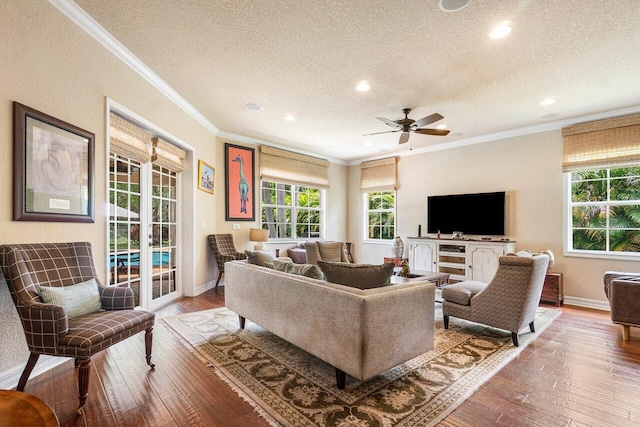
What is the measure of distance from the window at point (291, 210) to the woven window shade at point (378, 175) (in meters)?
1.17

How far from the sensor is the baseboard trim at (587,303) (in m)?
4.38

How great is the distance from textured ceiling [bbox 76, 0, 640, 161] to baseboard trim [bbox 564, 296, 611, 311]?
9.06 ft

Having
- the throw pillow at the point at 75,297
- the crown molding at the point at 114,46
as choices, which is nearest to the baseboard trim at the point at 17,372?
the throw pillow at the point at 75,297

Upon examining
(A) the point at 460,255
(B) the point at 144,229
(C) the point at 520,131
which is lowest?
(A) the point at 460,255

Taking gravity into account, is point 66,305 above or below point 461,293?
above

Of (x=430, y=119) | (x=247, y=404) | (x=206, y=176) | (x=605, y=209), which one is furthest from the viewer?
(x=206, y=176)

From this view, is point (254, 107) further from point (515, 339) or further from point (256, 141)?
point (515, 339)

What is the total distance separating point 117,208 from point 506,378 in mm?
4094

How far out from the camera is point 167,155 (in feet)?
13.4

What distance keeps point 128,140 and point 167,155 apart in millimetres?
803

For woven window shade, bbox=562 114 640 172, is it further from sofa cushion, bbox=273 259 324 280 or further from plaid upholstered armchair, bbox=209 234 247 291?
plaid upholstered armchair, bbox=209 234 247 291

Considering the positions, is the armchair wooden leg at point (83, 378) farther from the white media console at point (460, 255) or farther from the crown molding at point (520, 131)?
the crown molding at point (520, 131)

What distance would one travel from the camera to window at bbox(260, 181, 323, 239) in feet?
21.5

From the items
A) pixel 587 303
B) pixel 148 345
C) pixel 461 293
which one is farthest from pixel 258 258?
pixel 587 303
